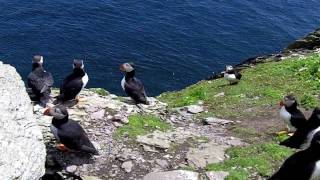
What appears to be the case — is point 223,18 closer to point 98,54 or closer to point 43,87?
point 98,54

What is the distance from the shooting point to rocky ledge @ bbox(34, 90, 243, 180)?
1708 centimetres

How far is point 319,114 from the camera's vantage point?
18641mm

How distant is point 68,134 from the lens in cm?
1709

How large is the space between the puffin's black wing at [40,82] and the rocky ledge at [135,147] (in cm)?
103

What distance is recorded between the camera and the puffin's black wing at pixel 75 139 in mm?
17062

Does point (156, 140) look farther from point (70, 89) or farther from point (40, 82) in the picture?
point (40, 82)

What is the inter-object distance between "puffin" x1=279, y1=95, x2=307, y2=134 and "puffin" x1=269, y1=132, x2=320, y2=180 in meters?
3.90

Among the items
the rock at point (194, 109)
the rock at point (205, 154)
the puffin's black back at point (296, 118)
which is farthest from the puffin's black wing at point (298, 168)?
the rock at point (194, 109)

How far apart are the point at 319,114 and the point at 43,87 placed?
31.6ft

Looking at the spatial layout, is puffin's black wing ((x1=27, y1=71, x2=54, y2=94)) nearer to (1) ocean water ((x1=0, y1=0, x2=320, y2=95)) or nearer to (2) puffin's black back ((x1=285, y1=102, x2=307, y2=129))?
(2) puffin's black back ((x1=285, y1=102, x2=307, y2=129))

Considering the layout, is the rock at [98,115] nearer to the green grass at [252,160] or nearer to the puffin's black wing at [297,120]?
the green grass at [252,160]

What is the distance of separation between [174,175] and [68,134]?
131 inches

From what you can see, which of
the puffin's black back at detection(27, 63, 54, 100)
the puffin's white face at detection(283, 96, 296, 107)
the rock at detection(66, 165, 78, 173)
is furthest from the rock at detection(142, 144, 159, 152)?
the puffin's white face at detection(283, 96, 296, 107)

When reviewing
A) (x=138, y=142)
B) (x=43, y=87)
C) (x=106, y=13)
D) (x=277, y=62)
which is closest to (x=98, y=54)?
(x=106, y=13)
